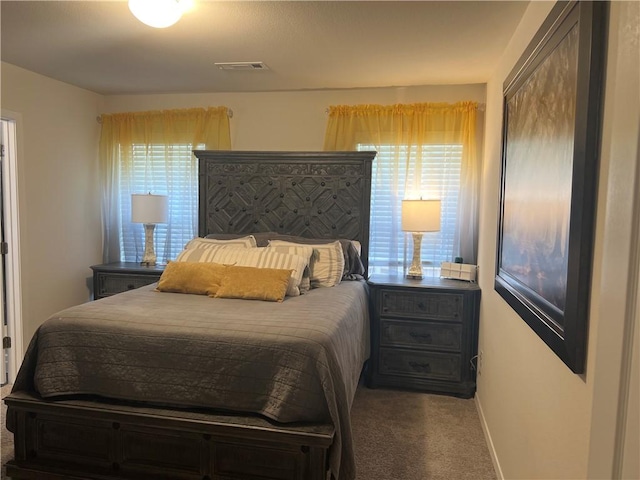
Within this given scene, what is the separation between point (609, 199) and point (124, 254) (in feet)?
14.6

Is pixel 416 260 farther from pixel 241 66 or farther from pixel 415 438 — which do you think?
pixel 241 66

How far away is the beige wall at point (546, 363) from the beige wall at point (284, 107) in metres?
0.92

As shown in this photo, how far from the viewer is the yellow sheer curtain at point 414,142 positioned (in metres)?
3.84

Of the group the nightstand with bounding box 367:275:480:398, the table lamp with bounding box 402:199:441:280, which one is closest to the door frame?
the nightstand with bounding box 367:275:480:398

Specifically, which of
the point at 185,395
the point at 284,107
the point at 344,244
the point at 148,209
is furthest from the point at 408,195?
the point at 185,395

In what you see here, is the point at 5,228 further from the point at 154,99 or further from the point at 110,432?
the point at 110,432

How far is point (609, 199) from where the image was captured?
88 centimetres

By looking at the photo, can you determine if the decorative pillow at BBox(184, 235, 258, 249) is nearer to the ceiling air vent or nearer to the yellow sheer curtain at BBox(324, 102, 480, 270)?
the yellow sheer curtain at BBox(324, 102, 480, 270)

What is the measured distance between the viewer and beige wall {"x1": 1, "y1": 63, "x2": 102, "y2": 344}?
368 cm

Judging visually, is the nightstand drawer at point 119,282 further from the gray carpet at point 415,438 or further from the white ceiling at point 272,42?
the white ceiling at point 272,42

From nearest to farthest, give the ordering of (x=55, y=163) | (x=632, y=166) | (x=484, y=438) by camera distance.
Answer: (x=632, y=166), (x=484, y=438), (x=55, y=163)

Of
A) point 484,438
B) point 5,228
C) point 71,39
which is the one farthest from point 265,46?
point 484,438

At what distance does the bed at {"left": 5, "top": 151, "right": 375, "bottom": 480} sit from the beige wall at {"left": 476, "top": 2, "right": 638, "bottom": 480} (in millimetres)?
781

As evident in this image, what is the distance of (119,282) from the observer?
4.09m
